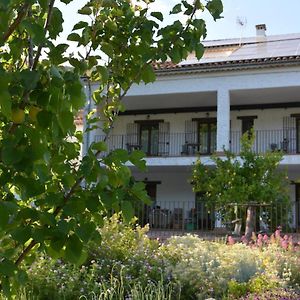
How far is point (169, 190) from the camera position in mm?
23281

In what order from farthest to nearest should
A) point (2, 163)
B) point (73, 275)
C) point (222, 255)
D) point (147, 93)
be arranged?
1. point (147, 93)
2. point (222, 255)
3. point (73, 275)
4. point (2, 163)

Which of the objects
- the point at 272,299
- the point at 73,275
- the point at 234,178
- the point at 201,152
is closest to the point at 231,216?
the point at 234,178

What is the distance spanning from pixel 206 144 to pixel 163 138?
1801 mm

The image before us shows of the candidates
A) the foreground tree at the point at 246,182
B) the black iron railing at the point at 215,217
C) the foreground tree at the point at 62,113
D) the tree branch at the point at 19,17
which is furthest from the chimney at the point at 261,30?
the tree branch at the point at 19,17

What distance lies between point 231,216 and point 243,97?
6.42 m

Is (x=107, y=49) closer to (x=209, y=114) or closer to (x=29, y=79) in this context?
(x=29, y=79)

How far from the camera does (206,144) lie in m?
22.4

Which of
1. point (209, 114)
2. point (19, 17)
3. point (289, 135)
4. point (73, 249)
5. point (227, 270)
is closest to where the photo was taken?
point (73, 249)

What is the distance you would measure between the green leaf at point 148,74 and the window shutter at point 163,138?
19.6 m

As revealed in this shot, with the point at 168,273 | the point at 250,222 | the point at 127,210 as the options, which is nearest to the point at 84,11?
the point at 127,210

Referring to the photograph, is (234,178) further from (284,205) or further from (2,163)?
(2,163)

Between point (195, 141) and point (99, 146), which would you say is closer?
point (99, 146)

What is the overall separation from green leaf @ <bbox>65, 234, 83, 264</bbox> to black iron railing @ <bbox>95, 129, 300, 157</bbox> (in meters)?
18.5

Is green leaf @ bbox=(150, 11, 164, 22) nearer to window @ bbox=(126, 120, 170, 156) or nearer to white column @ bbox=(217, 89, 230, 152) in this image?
white column @ bbox=(217, 89, 230, 152)
